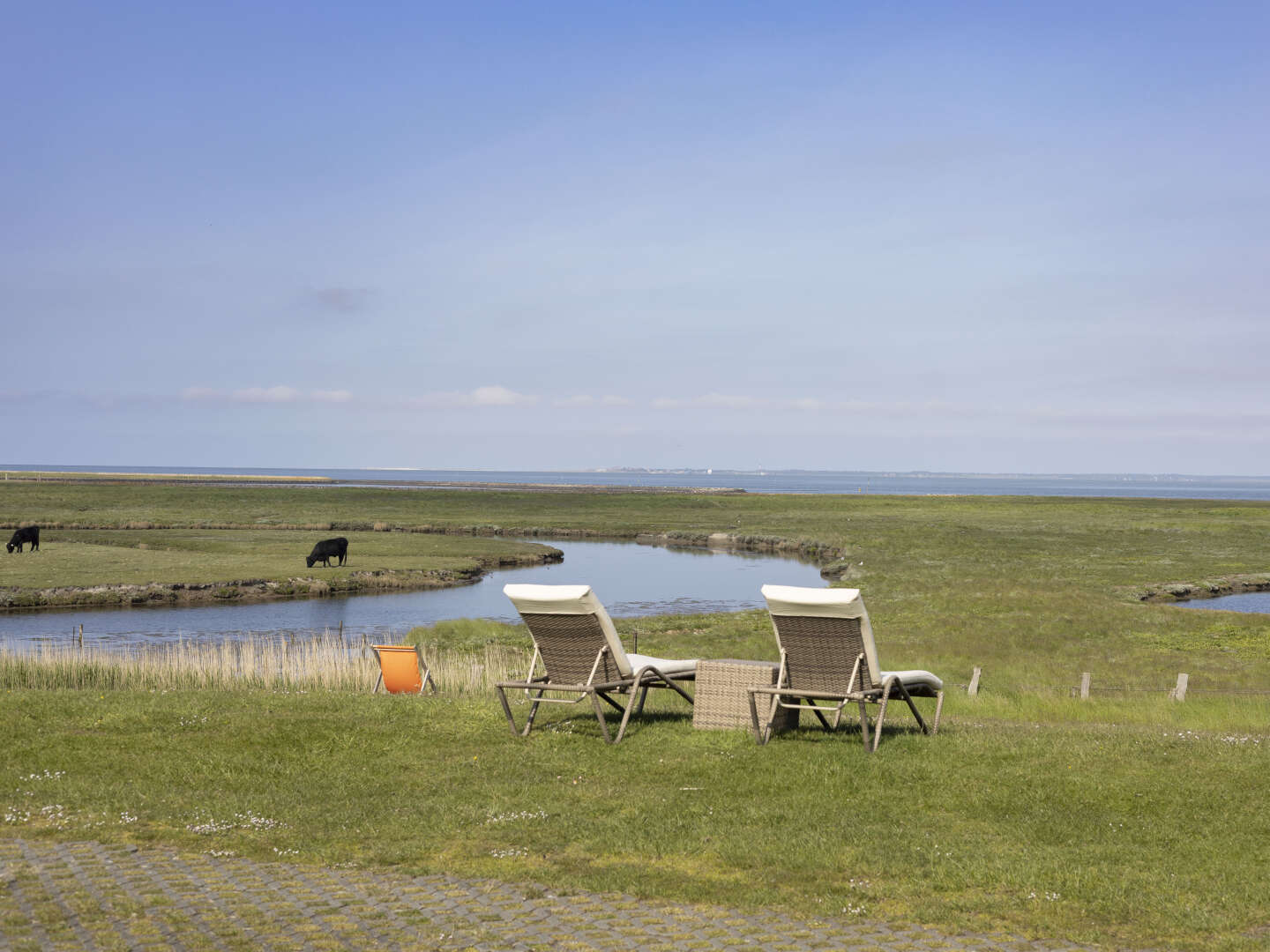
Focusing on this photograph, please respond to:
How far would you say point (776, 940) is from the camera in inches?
216

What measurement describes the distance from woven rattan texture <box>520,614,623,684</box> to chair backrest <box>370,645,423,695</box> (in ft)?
15.4

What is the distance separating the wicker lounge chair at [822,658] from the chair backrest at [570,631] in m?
1.44

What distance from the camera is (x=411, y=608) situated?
1465 inches

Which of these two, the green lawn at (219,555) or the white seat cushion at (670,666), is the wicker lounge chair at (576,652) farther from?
the green lawn at (219,555)

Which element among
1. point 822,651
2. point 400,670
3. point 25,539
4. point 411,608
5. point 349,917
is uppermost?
point 822,651

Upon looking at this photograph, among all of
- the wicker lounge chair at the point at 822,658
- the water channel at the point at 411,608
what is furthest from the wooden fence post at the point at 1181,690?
the water channel at the point at 411,608

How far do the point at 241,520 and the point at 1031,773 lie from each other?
245 ft

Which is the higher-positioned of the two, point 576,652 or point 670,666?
point 576,652

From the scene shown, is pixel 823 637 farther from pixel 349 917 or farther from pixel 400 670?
pixel 400 670

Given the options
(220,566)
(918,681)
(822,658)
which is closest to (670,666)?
(822,658)

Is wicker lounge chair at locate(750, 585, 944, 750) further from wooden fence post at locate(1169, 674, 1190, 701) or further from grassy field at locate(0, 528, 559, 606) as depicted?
grassy field at locate(0, 528, 559, 606)

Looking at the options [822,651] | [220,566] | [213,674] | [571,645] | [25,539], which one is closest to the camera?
[822,651]

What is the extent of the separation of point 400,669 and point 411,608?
22064 mm

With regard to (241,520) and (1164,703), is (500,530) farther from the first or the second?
(1164,703)
